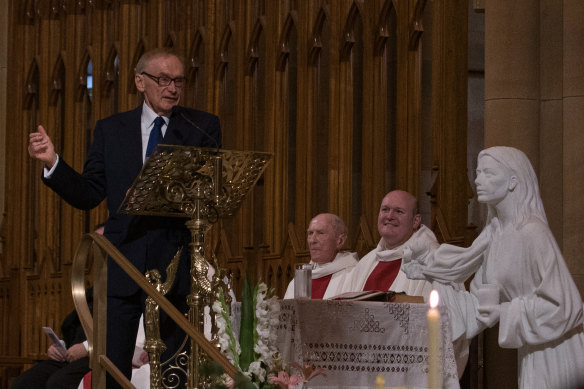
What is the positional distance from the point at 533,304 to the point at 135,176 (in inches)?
67.3

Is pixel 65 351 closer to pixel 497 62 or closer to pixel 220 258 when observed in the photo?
pixel 220 258

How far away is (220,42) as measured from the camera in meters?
8.83

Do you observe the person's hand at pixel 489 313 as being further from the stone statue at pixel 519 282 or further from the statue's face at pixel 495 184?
the statue's face at pixel 495 184

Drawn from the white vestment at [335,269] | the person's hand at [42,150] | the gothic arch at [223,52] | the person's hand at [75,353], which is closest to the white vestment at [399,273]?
the white vestment at [335,269]

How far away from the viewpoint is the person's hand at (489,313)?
4578mm

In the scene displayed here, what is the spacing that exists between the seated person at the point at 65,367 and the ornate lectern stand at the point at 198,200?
7.97 ft

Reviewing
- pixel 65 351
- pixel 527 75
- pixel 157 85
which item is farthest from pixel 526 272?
pixel 65 351

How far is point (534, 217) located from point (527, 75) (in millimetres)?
2056

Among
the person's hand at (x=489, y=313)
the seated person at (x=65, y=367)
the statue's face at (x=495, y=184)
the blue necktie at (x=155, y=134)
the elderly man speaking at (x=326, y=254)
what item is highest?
the blue necktie at (x=155, y=134)

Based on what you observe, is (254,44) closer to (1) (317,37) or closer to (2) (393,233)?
(1) (317,37)

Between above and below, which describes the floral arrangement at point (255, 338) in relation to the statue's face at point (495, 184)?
below

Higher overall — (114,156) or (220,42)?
(220,42)

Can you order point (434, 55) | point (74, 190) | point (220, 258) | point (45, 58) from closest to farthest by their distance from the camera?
point (74, 190) < point (434, 55) < point (220, 258) < point (45, 58)

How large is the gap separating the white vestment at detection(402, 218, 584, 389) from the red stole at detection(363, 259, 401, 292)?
5.17 feet
